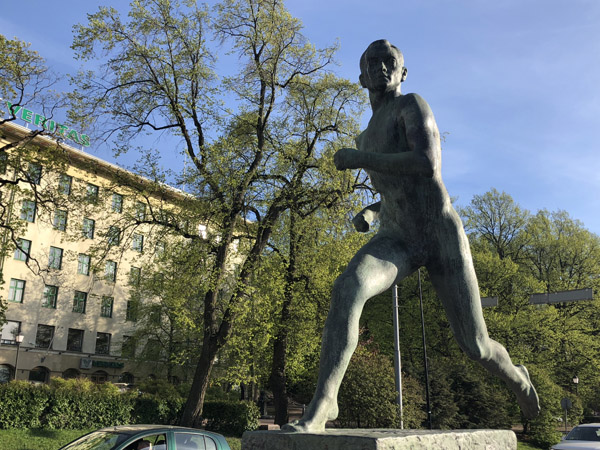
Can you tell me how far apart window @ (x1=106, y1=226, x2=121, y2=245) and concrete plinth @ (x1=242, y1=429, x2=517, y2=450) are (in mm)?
17052

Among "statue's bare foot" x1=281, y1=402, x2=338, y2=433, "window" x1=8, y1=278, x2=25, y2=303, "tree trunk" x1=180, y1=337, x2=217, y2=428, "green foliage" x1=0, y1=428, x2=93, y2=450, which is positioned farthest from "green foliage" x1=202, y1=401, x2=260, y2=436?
"window" x1=8, y1=278, x2=25, y2=303

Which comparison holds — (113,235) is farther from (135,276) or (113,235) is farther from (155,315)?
(155,315)

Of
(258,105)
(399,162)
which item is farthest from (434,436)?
(258,105)

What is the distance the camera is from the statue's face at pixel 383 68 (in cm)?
383

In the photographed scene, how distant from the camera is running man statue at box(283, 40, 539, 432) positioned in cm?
342

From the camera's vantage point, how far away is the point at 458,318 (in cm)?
Result: 365

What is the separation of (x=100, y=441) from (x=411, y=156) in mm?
6414

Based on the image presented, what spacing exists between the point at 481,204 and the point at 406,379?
2133cm

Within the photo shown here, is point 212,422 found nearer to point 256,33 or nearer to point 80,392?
point 80,392

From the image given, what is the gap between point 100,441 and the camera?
299 inches

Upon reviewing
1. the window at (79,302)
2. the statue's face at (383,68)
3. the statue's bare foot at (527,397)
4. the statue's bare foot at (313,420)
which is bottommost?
the statue's bare foot at (313,420)

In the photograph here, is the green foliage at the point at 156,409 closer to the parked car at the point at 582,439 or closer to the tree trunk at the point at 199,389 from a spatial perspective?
the tree trunk at the point at 199,389

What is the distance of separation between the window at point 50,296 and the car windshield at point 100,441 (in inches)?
1446

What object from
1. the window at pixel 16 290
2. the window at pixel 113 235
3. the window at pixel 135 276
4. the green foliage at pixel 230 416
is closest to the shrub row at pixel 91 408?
the green foliage at pixel 230 416
